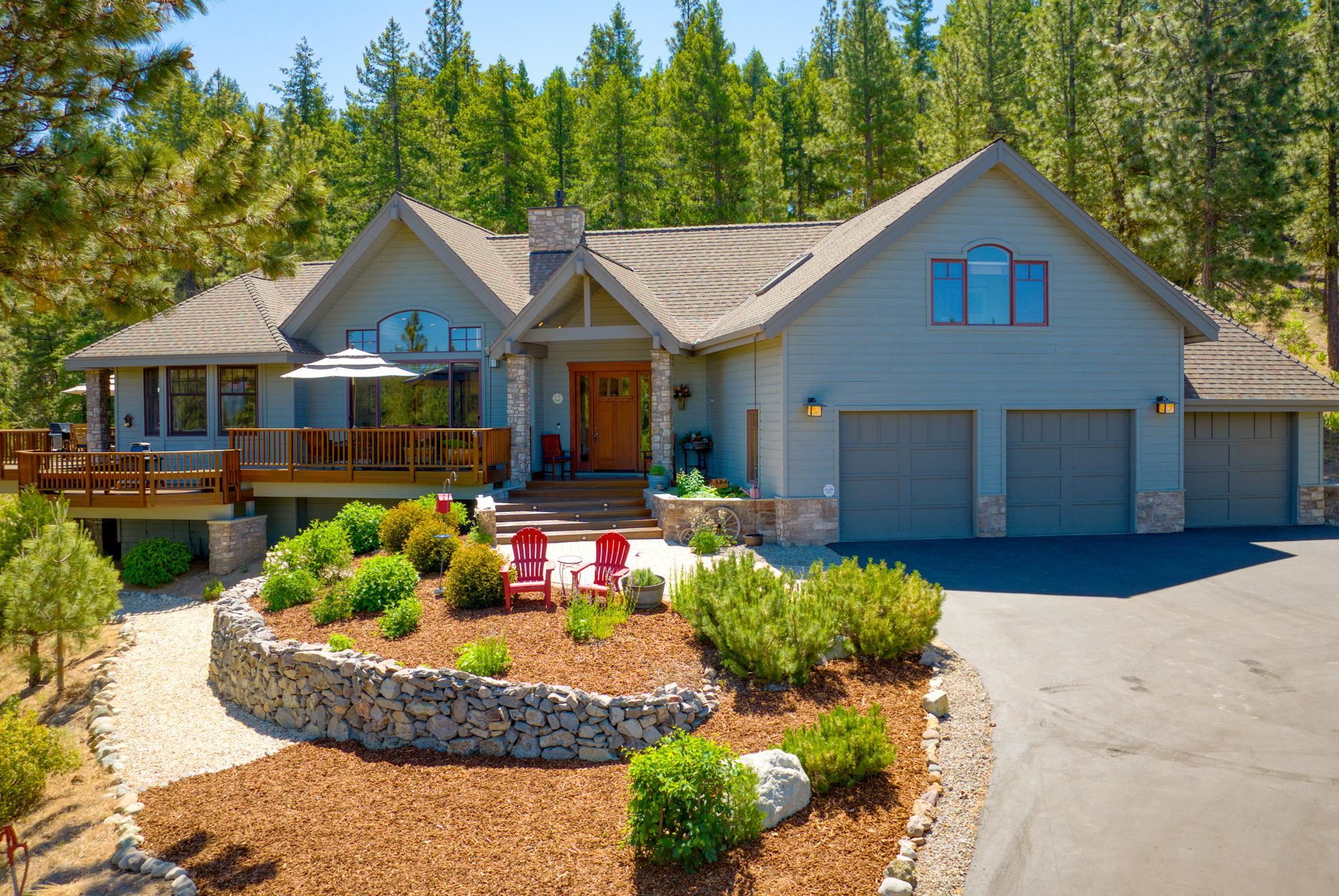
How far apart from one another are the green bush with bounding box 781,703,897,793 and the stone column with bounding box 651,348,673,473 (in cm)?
991

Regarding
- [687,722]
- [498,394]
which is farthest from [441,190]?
[687,722]

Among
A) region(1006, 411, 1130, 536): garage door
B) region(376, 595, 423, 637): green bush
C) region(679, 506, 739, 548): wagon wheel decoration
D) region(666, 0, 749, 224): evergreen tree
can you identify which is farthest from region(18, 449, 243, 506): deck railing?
region(666, 0, 749, 224): evergreen tree

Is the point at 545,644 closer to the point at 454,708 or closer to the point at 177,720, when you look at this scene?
the point at 454,708

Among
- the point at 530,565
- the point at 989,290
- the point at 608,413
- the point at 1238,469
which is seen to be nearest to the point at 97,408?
the point at 608,413

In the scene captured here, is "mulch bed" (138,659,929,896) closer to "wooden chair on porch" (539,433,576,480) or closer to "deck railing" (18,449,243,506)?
"deck railing" (18,449,243,506)

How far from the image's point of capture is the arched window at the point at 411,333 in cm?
1761

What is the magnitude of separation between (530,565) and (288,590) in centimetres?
328

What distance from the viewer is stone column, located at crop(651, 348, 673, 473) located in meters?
15.3

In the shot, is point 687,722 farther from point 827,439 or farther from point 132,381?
point 132,381

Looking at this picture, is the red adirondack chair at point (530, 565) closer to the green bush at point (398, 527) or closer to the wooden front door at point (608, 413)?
the green bush at point (398, 527)

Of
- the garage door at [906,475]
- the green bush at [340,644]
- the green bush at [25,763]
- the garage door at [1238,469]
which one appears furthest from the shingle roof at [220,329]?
the garage door at [1238,469]

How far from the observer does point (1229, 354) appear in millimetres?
15688

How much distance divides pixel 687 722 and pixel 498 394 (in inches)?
475

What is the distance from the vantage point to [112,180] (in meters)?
6.01
